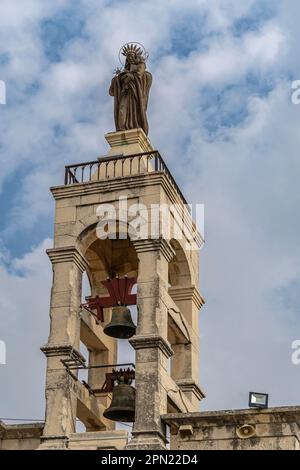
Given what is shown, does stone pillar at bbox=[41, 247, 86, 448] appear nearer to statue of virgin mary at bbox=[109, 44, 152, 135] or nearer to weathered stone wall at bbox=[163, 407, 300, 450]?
weathered stone wall at bbox=[163, 407, 300, 450]

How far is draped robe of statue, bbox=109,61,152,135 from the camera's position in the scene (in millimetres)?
37594

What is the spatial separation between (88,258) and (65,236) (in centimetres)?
205

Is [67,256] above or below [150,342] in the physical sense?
above

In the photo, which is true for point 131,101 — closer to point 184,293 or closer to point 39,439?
point 184,293

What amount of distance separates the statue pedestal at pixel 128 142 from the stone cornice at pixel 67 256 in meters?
3.28

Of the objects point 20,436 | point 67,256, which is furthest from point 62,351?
point 67,256

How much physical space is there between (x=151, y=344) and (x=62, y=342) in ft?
7.38

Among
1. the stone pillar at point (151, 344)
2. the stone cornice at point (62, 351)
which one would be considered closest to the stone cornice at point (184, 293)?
the stone pillar at point (151, 344)

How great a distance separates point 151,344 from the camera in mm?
33219

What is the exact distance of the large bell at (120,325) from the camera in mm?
34719
